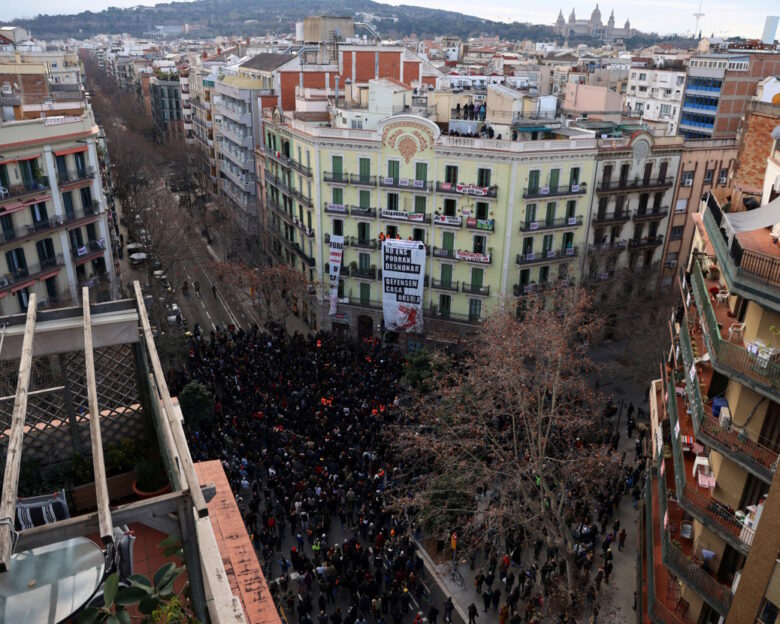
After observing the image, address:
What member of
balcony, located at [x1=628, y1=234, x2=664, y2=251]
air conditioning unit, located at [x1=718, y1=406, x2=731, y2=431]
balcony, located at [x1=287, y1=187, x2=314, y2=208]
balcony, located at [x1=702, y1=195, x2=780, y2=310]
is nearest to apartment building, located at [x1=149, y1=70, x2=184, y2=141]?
balcony, located at [x1=287, y1=187, x2=314, y2=208]

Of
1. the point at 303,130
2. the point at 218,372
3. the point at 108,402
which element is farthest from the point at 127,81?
the point at 108,402

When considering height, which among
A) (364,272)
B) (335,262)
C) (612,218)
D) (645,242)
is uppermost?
(612,218)

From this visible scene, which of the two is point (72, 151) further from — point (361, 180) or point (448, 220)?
point (448, 220)

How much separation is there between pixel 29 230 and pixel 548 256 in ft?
101

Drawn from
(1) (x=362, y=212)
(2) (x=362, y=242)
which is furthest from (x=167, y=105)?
(1) (x=362, y=212)

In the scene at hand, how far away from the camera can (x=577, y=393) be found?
109 feet

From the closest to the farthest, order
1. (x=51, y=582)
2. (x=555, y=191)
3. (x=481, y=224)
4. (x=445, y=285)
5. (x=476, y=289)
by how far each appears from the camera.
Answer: (x=51, y=582) → (x=481, y=224) → (x=555, y=191) → (x=476, y=289) → (x=445, y=285)

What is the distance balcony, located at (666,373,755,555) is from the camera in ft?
49.4

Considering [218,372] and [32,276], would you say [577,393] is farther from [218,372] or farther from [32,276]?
[32,276]

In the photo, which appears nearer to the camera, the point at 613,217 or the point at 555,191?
the point at 555,191

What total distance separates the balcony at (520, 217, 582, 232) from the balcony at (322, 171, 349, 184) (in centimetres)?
1171

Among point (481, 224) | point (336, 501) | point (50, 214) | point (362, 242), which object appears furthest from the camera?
point (362, 242)

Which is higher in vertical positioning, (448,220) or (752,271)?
(752,271)

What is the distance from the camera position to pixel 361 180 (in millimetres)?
40188
